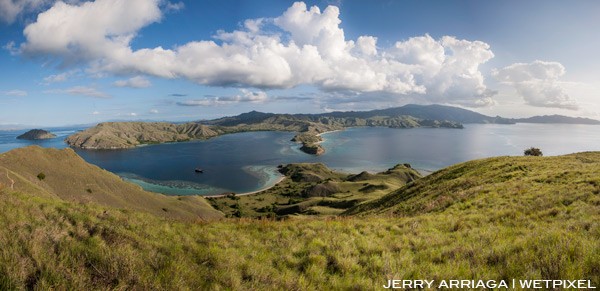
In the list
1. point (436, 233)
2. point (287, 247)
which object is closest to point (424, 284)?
point (287, 247)

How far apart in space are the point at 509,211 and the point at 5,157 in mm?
101717

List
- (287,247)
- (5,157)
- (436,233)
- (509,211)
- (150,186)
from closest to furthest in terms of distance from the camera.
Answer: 1. (287,247)
2. (436,233)
3. (509,211)
4. (5,157)
5. (150,186)

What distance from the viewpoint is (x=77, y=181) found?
73.8 metres

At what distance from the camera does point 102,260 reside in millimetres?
6363

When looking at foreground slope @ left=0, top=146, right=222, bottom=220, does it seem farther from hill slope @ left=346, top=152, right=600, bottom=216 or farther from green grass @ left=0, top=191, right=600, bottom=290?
green grass @ left=0, top=191, right=600, bottom=290

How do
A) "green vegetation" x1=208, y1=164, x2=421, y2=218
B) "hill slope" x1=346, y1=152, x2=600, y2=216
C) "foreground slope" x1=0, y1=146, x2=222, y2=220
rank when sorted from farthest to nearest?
"green vegetation" x1=208, y1=164, x2=421, y2=218 < "foreground slope" x1=0, y1=146, x2=222, y2=220 < "hill slope" x1=346, y1=152, x2=600, y2=216

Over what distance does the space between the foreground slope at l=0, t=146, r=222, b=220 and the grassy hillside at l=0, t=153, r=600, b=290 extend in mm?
61746

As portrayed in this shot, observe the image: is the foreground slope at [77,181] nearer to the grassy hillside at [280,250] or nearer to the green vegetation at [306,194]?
the green vegetation at [306,194]

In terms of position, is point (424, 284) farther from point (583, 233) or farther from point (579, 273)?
point (583, 233)

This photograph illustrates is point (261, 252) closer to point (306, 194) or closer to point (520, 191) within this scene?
point (520, 191)

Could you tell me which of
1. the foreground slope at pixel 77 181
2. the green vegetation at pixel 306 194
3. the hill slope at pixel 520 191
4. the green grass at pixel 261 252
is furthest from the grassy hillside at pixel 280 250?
the green vegetation at pixel 306 194

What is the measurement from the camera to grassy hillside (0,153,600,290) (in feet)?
19.7

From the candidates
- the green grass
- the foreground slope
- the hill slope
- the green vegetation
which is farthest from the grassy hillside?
the green vegetation

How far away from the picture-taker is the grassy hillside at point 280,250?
5992mm
